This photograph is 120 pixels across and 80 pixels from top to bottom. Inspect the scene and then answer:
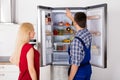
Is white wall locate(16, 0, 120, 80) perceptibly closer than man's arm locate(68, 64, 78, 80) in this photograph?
No

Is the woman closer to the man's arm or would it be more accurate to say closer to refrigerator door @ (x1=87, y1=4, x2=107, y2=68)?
the man's arm

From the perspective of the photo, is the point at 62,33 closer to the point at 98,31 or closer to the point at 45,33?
the point at 45,33

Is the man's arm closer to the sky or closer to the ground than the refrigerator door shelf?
closer to the ground

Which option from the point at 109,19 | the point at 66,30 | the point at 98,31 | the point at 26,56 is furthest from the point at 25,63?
the point at 109,19

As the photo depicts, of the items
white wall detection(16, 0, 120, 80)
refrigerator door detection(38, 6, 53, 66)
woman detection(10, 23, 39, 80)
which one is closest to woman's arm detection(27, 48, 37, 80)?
woman detection(10, 23, 39, 80)

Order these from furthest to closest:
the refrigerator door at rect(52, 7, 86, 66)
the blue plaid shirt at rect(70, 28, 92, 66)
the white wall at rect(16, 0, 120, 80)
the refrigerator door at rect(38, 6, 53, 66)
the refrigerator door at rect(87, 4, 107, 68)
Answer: the white wall at rect(16, 0, 120, 80) → the refrigerator door at rect(52, 7, 86, 66) → the refrigerator door at rect(38, 6, 53, 66) → the refrigerator door at rect(87, 4, 107, 68) → the blue plaid shirt at rect(70, 28, 92, 66)

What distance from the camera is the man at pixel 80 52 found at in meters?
2.63

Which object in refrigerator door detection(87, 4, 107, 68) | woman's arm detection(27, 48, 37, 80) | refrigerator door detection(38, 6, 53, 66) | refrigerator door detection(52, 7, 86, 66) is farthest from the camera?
refrigerator door detection(52, 7, 86, 66)

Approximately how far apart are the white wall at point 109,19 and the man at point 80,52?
136cm

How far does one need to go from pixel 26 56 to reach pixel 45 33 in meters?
1.15

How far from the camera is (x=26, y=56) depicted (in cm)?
221

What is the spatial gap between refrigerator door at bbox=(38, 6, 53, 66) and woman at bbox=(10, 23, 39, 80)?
968mm

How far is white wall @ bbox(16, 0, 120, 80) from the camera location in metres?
4.00

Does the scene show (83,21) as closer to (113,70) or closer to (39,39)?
(39,39)
